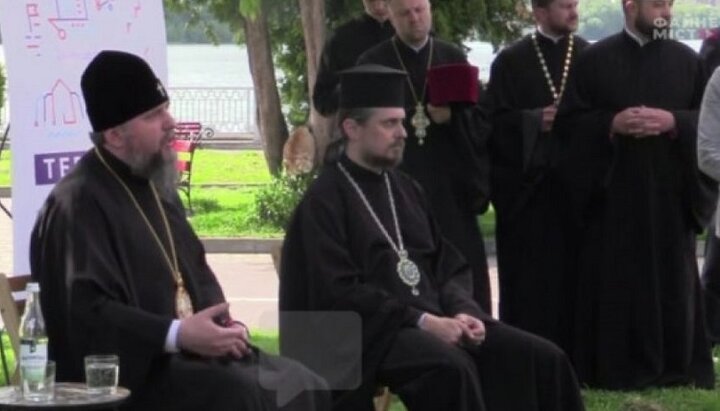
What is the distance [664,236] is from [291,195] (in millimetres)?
9893

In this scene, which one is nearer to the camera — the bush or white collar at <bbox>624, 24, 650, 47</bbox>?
white collar at <bbox>624, 24, 650, 47</bbox>

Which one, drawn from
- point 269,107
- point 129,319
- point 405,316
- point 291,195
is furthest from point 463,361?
point 269,107

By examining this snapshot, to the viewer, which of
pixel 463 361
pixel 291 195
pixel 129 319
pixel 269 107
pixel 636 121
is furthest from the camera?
pixel 269 107

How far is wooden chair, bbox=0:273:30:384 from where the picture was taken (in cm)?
685

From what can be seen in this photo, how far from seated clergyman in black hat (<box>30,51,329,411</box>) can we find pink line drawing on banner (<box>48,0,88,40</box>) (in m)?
1.33

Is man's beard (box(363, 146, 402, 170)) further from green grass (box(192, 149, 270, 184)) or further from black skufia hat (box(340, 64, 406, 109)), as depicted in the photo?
green grass (box(192, 149, 270, 184))

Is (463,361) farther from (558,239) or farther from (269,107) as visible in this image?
(269,107)

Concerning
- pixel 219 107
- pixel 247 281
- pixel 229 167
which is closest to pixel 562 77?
pixel 247 281

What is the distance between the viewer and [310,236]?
6820 mm

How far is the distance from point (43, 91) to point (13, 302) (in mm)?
1053

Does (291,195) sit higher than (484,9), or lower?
lower

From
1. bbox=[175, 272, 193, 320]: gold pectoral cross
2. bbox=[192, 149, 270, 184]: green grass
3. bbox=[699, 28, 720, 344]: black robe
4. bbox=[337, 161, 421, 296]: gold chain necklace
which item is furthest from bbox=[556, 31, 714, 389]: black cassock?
bbox=[192, 149, 270, 184]: green grass

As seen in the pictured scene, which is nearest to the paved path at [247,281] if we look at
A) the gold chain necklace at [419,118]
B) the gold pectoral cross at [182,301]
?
the gold chain necklace at [419,118]

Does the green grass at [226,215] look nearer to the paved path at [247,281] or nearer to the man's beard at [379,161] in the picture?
the paved path at [247,281]
